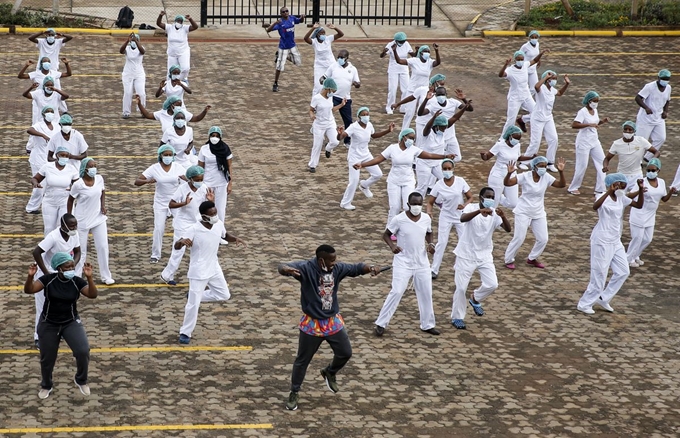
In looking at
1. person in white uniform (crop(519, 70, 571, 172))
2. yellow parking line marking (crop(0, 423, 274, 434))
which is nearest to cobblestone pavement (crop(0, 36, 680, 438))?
yellow parking line marking (crop(0, 423, 274, 434))

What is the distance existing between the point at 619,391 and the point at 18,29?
22404 millimetres

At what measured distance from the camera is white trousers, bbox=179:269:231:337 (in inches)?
565

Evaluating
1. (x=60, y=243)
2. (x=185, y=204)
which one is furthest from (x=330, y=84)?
(x=60, y=243)

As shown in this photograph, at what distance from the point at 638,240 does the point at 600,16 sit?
672 inches

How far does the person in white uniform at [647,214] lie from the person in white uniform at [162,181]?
7.09 meters

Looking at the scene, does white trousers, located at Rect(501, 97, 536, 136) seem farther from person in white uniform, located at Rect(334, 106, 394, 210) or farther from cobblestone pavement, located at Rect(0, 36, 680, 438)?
person in white uniform, located at Rect(334, 106, 394, 210)

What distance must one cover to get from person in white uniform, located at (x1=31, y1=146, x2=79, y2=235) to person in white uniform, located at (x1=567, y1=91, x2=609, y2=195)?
31.2 feet

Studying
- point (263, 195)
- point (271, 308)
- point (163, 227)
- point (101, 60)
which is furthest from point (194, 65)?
point (271, 308)

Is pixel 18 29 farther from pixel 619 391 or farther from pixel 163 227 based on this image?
pixel 619 391

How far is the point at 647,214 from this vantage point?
17484 mm

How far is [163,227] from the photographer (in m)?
17.2

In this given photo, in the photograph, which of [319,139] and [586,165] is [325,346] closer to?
[319,139]

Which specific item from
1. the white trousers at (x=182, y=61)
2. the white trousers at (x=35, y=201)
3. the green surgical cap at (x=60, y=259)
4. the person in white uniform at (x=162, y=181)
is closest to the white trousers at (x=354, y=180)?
the person in white uniform at (x=162, y=181)

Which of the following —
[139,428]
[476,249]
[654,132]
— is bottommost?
[139,428]
